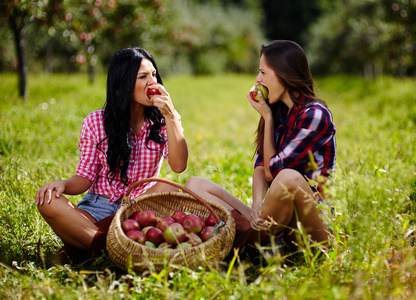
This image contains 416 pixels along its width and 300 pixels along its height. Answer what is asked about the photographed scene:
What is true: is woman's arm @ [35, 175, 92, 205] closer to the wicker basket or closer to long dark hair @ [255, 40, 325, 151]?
the wicker basket

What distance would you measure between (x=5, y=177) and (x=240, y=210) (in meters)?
2.22

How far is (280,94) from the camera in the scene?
291 cm

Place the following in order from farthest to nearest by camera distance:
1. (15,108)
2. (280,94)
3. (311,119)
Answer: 1. (15,108)
2. (280,94)
3. (311,119)

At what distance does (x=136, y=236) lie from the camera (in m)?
2.45

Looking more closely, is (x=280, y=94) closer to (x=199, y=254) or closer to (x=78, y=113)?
(x=199, y=254)

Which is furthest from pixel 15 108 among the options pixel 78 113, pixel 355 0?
pixel 355 0

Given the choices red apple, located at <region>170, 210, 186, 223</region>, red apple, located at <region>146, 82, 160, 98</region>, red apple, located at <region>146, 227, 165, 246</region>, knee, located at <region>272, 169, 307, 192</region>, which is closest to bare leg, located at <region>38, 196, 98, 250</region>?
red apple, located at <region>146, 227, 165, 246</region>

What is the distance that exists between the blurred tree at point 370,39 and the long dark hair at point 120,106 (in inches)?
383

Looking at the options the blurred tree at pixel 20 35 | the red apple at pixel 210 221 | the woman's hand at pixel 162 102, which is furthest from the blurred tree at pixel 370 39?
the red apple at pixel 210 221

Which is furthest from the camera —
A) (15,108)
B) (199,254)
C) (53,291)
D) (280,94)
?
(15,108)

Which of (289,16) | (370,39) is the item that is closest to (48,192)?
(370,39)

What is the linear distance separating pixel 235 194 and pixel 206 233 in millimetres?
1323

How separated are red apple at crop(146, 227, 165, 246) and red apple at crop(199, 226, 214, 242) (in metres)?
0.25

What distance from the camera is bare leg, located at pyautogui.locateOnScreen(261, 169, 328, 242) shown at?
245 cm
